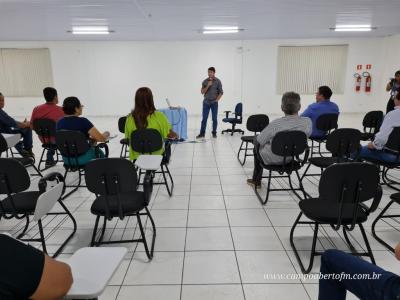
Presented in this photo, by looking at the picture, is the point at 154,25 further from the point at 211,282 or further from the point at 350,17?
the point at 211,282

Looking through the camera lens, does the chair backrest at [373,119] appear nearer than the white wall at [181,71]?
Yes

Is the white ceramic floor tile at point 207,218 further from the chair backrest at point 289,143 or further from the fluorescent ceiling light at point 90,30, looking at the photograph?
the fluorescent ceiling light at point 90,30

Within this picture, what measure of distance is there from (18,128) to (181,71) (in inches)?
252

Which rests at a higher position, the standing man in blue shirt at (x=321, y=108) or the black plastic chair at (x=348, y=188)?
the standing man in blue shirt at (x=321, y=108)

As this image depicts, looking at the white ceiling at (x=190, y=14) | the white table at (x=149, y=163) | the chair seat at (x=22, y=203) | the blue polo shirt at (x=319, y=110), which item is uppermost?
the white ceiling at (x=190, y=14)

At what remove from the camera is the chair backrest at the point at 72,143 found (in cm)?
340

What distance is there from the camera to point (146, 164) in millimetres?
2740

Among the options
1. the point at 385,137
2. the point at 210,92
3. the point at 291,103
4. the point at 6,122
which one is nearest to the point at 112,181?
the point at 291,103

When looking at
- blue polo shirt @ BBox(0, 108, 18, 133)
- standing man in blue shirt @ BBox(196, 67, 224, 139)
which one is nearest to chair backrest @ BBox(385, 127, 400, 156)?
standing man in blue shirt @ BBox(196, 67, 224, 139)

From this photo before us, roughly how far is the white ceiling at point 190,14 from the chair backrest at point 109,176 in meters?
3.42

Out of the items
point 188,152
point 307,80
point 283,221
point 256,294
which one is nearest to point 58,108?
point 188,152

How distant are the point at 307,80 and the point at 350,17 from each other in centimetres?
418

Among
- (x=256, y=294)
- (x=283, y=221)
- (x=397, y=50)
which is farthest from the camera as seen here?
(x=397, y=50)

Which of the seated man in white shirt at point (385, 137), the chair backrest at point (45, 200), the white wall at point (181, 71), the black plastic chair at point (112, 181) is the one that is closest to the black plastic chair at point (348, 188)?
the black plastic chair at point (112, 181)
